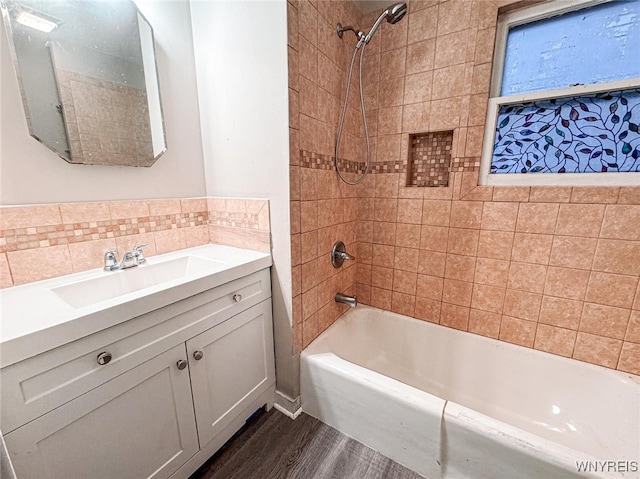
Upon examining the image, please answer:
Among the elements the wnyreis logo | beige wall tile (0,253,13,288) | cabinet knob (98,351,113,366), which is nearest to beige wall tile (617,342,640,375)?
the wnyreis logo

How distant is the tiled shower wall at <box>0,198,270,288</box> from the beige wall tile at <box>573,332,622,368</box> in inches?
63.5

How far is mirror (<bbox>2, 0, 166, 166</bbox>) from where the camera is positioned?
3.12 ft

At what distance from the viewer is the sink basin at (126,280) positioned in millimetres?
1009

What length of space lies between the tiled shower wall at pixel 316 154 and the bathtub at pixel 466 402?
0.24 m

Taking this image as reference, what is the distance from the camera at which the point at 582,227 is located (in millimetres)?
1230

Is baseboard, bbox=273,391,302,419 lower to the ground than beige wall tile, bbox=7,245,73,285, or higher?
lower

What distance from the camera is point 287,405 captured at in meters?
1.44

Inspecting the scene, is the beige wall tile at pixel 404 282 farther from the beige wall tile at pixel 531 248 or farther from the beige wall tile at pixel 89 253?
the beige wall tile at pixel 89 253

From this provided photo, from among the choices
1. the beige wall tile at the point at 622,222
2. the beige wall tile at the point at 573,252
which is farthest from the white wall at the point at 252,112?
the beige wall tile at the point at 622,222

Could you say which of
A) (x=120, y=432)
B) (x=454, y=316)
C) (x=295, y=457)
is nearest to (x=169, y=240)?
(x=120, y=432)

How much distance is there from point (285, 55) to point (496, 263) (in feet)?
4.72

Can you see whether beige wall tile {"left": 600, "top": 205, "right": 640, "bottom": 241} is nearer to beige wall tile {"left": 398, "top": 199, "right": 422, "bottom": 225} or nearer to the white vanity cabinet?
beige wall tile {"left": 398, "top": 199, "right": 422, "bottom": 225}

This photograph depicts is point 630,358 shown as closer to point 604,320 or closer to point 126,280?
point 604,320

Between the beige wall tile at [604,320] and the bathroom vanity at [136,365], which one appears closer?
the bathroom vanity at [136,365]
